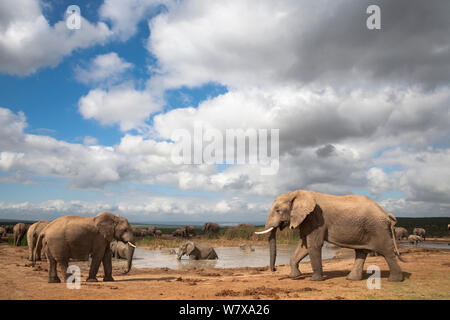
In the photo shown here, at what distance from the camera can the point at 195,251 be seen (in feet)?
74.1

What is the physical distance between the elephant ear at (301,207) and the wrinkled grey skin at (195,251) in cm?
1271

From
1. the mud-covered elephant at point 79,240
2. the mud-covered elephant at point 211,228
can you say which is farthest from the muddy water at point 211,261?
the mud-covered elephant at point 211,228

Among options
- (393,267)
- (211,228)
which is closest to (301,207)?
(393,267)

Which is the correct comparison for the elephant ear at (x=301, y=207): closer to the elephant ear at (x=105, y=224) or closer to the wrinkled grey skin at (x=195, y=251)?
the elephant ear at (x=105, y=224)

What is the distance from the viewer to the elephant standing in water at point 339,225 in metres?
10.3

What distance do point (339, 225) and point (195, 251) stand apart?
1375 cm

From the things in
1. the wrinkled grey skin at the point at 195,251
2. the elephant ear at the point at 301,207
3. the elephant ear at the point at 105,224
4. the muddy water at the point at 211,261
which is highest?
the elephant ear at the point at 301,207

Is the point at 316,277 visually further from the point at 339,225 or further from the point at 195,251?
the point at 195,251

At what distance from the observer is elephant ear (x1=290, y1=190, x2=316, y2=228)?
10773 millimetres

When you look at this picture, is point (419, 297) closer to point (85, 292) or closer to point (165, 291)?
point (165, 291)

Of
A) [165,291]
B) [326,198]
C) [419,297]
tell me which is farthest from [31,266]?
[419,297]

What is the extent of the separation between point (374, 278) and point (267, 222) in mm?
3742

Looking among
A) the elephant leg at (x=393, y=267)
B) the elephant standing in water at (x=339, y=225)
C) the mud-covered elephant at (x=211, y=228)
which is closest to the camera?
the elephant leg at (x=393, y=267)
